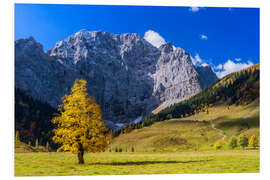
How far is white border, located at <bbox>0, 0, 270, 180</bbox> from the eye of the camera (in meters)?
17.2

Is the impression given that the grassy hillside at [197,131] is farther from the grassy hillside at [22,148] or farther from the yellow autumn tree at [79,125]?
the yellow autumn tree at [79,125]

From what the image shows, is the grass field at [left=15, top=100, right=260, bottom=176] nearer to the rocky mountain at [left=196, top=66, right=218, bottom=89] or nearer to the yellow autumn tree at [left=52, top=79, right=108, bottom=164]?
the yellow autumn tree at [left=52, top=79, right=108, bottom=164]

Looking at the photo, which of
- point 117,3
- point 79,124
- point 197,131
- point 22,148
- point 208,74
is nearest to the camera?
point 79,124

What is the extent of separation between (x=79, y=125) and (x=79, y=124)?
0.10 m

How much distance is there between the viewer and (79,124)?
58.7ft

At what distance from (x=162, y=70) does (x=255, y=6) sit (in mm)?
123191

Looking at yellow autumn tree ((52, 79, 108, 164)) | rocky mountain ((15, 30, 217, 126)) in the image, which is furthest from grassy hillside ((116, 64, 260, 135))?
yellow autumn tree ((52, 79, 108, 164))

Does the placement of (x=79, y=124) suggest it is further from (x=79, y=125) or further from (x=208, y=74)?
(x=208, y=74)

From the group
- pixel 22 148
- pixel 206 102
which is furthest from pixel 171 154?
pixel 206 102

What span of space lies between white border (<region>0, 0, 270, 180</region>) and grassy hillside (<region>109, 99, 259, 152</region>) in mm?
20203

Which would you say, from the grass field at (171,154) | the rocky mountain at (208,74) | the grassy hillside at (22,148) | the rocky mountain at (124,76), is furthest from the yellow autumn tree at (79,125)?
the rocky mountain at (124,76)
